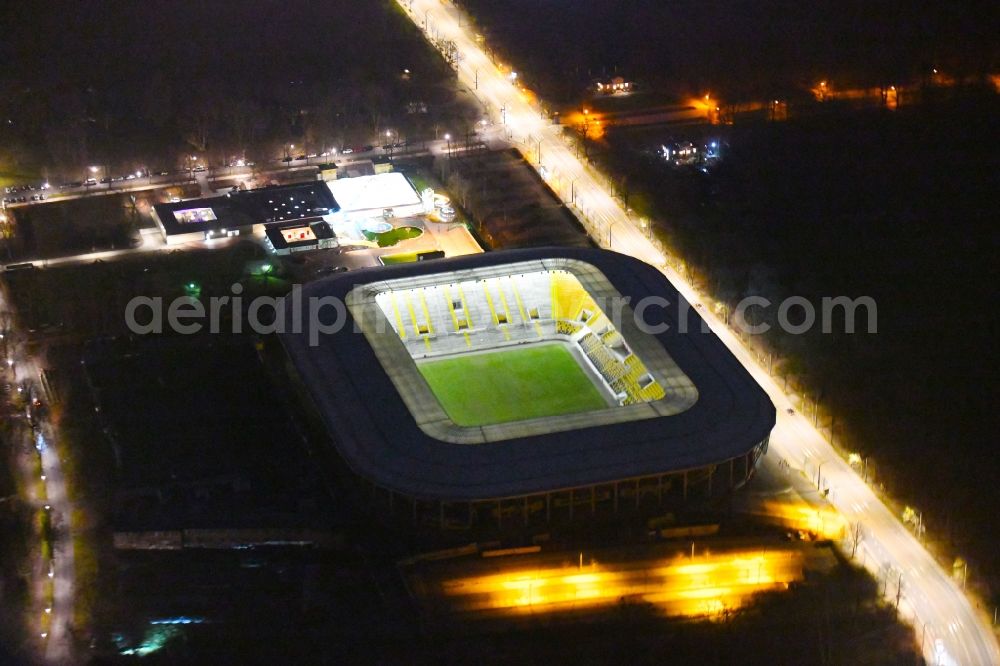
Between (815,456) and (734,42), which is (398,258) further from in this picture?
(734,42)

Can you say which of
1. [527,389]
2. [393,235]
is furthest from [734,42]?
[527,389]

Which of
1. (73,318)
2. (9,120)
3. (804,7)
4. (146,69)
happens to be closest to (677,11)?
(804,7)

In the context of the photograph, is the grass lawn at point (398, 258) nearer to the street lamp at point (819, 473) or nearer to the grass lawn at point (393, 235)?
the grass lawn at point (393, 235)

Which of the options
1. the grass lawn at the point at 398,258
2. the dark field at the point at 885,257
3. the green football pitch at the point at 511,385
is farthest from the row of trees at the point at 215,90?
the green football pitch at the point at 511,385

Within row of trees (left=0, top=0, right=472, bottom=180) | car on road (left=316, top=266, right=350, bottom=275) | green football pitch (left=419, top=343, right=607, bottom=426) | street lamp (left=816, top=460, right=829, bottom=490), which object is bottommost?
street lamp (left=816, top=460, right=829, bottom=490)

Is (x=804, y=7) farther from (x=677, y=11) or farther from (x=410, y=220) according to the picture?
(x=410, y=220)

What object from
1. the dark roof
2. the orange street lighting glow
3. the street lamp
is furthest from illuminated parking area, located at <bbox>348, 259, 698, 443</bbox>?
the dark roof

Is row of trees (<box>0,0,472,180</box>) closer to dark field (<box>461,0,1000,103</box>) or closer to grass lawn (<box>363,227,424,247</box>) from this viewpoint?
dark field (<box>461,0,1000,103</box>)
